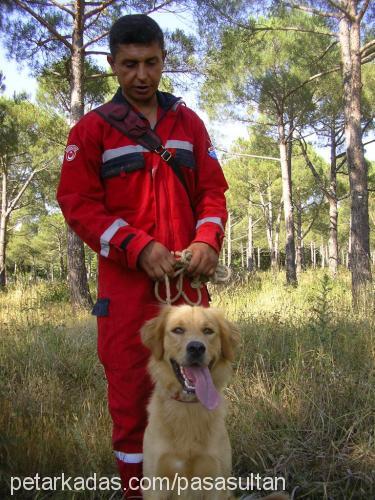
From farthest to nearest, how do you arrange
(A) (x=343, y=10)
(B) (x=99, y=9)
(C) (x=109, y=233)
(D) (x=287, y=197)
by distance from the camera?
(D) (x=287, y=197) → (B) (x=99, y=9) → (A) (x=343, y=10) → (C) (x=109, y=233)

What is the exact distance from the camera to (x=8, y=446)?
10.0ft

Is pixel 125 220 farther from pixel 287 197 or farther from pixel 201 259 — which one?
pixel 287 197

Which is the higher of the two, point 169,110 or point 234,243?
point 234,243

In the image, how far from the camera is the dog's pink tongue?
2029mm

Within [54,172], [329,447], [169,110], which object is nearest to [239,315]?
[329,447]

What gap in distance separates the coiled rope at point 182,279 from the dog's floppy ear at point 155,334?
121mm

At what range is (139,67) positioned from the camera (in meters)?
2.30

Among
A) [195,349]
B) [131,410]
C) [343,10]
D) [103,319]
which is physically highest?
[343,10]

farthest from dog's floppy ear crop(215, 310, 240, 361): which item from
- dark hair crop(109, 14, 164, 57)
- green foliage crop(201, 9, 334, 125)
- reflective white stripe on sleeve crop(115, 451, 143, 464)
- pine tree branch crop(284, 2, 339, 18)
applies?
green foliage crop(201, 9, 334, 125)

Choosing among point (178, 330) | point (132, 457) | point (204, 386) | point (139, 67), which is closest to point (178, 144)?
point (139, 67)

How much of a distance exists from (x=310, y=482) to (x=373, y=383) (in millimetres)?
1018

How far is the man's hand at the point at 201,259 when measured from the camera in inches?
87.5

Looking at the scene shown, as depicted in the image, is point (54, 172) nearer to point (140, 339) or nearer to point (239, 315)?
point (239, 315)

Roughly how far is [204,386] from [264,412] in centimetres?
149
